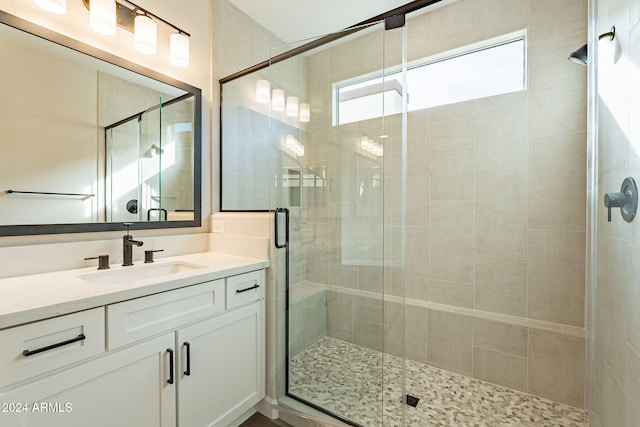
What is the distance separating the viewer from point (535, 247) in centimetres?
182

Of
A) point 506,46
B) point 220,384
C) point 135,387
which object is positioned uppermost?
point 506,46

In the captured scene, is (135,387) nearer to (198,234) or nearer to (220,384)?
(220,384)

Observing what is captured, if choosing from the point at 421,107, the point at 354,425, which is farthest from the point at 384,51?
the point at 354,425

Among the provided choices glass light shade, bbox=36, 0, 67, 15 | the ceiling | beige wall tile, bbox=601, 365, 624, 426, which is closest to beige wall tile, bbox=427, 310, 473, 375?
beige wall tile, bbox=601, 365, 624, 426

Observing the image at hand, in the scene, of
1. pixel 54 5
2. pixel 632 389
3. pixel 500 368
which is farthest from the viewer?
pixel 500 368

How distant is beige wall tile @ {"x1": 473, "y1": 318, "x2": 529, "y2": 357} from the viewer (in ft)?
6.03

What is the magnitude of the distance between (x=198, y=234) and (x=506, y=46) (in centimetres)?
261

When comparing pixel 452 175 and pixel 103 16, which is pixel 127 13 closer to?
pixel 103 16

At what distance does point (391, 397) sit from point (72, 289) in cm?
164

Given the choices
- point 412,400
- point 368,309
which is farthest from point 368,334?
point 412,400

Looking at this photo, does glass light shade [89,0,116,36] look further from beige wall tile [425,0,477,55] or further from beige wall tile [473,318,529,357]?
beige wall tile [473,318,529,357]

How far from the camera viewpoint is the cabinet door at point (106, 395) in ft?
2.69

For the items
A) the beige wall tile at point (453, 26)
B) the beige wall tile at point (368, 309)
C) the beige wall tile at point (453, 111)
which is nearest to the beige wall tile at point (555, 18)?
the beige wall tile at point (453, 26)

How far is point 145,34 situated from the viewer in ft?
5.29
